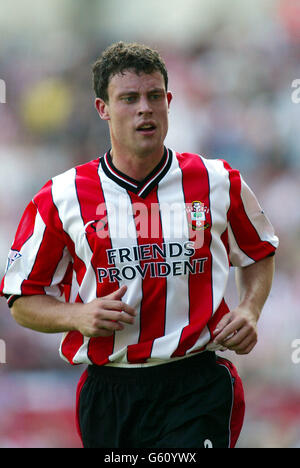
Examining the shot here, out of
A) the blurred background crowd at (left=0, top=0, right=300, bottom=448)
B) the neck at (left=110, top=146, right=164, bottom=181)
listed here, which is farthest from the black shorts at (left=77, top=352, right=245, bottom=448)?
the blurred background crowd at (left=0, top=0, right=300, bottom=448)

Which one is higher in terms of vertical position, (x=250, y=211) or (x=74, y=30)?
(x=74, y=30)

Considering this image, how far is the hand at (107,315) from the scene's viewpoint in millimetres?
1823

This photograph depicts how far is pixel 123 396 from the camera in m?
2.03

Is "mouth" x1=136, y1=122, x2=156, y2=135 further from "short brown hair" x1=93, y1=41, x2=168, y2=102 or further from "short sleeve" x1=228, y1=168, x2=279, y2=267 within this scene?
"short sleeve" x1=228, y1=168, x2=279, y2=267

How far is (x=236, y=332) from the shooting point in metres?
1.94

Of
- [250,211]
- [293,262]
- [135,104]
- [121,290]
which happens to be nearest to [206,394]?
[121,290]

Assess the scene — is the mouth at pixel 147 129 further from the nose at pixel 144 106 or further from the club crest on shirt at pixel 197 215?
the club crest on shirt at pixel 197 215

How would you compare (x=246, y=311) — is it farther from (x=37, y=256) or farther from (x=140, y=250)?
(x=37, y=256)

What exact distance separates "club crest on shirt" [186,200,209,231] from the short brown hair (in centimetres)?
40

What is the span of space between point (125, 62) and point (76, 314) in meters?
0.77

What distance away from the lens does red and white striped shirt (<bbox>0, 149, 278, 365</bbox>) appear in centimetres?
→ 201

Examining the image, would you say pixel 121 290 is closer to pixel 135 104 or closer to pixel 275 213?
pixel 135 104

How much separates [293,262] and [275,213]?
31cm

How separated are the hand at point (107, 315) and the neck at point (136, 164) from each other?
1.36 feet
